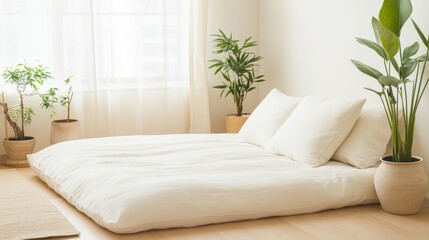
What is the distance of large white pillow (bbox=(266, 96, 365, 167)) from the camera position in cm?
394

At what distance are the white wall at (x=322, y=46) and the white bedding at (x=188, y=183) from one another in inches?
28.7

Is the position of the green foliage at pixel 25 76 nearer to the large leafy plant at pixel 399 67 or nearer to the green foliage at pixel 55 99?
the green foliage at pixel 55 99

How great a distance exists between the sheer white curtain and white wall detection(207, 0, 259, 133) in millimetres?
197

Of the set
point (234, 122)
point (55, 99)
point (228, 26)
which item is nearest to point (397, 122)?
point (234, 122)

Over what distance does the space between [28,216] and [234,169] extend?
1.16 meters

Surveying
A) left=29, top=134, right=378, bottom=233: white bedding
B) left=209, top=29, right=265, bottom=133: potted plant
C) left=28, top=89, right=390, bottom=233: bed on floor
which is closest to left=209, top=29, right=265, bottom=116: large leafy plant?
left=209, top=29, right=265, bottom=133: potted plant

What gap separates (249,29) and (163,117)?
3.61 feet

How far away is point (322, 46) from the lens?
4.88 metres

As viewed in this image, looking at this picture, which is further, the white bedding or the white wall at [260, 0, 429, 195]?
the white wall at [260, 0, 429, 195]

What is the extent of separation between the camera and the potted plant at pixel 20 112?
492 centimetres

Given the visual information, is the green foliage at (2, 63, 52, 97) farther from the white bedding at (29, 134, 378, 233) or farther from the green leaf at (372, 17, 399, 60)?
the green leaf at (372, 17, 399, 60)

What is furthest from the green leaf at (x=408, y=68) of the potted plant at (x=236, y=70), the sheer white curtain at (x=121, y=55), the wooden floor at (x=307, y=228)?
the sheer white curtain at (x=121, y=55)

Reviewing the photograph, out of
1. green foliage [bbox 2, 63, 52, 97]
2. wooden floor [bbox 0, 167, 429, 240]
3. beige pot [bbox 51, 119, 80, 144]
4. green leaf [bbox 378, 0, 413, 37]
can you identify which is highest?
green leaf [bbox 378, 0, 413, 37]

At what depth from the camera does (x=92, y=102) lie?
17.7 feet
